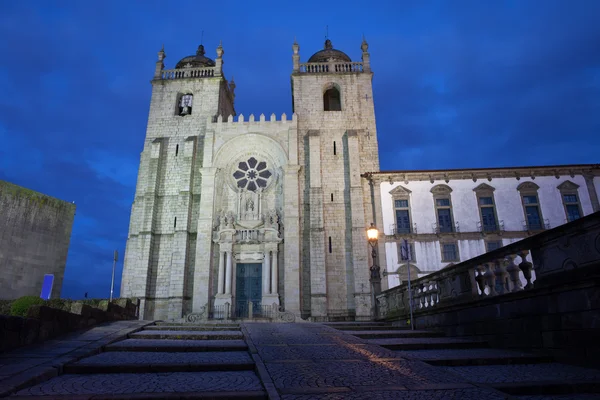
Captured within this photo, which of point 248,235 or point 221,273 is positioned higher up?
point 248,235

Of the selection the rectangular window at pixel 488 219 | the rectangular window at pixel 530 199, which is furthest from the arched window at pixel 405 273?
the rectangular window at pixel 530 199

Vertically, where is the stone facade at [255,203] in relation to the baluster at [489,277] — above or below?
above

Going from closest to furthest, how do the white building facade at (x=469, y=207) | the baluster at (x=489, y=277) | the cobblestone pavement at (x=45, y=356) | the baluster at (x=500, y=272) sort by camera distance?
the cobblestone pavement at (x=45, y=356)
the baluster at (x=500, y=272)
the baluster at (x=489, y=277)
the white building facade at (x=469, y=207)

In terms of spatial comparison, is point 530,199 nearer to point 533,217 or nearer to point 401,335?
point 533,217

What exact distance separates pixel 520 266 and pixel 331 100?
1101 inches

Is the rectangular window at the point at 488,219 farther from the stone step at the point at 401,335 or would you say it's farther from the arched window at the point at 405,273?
the stone step at the point at 401,335

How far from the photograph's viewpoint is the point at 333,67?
30719mm

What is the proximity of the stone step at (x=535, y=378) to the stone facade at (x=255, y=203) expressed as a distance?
703 inches

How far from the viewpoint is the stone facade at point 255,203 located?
2445cm

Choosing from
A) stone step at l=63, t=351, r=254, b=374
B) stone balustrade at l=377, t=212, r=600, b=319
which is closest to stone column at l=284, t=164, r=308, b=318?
stone balustrade at l=377, t=212, r=600, b=319

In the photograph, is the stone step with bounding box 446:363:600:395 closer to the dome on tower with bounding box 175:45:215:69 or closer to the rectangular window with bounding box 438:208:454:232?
the rectangular window with bounding box 438:208:454:232

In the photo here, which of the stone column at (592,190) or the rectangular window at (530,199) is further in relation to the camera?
the rectangular window at (530,199)

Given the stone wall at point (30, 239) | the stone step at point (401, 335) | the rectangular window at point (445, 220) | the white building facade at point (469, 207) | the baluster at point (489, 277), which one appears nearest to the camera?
the baluster at point (489, 277)

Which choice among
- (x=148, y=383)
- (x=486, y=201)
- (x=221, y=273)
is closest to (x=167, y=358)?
(x=148, y=383)
